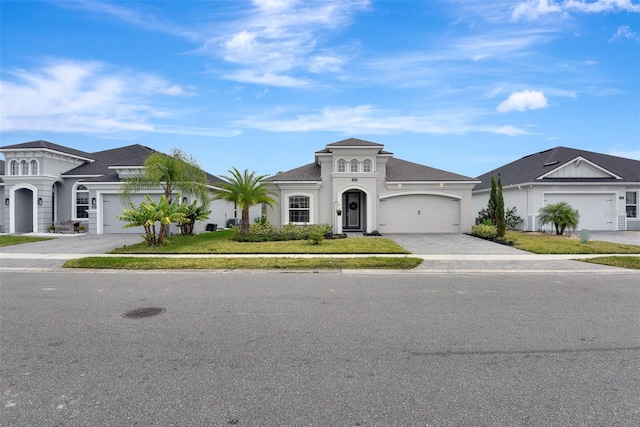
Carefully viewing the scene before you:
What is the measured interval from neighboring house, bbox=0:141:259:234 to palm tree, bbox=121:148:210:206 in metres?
1.69

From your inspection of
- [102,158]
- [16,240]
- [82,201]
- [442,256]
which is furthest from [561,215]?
[102,158]

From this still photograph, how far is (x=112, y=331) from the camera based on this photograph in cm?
514

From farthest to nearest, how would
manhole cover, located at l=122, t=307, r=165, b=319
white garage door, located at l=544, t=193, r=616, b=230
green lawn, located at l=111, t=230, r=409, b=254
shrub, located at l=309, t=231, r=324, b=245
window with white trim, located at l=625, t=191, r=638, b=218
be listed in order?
window with white trim, located at l=625, t=191, r=638, b=218
white garage door, located at l=544, t=193, r=616, b=230
shrub, located at l=309, t=231, r=324, b=245
green lawn, located at l=111, t=230, r=409, b=254
manhole cover, located at l=122, t=307, r=165, b=319

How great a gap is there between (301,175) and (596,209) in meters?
19.5

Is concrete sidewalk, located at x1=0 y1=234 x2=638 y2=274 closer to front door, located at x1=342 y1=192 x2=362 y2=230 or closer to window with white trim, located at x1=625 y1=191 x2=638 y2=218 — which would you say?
front door, located at x1=342 y1=192 x2=362 y2=230

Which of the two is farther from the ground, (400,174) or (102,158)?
(102,158)

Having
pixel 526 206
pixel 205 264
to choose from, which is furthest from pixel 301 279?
pixel 526 206

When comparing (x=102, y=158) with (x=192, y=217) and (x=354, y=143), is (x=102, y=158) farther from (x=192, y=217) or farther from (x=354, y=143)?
(x=354, y=143)

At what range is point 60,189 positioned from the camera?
23375mm

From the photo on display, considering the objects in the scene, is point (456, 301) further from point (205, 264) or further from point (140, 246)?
point (140, 246)

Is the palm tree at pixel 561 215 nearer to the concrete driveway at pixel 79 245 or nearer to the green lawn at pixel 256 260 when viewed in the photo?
the green lawn at pixel 256 260

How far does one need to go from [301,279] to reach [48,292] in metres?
5.69

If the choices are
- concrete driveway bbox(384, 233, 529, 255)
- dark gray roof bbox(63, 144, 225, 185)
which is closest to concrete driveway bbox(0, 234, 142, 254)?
dark gray roof bbox(63, 144, 225, 185)

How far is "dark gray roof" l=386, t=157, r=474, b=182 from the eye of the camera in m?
21.3
